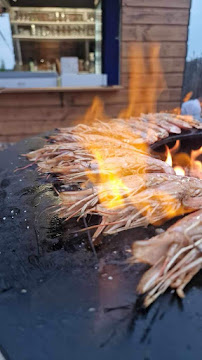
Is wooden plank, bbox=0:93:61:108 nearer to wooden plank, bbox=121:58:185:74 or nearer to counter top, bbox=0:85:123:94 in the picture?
counter top, bbox=0:85:123:94

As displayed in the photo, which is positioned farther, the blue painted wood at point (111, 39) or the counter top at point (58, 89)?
the blue painted wood at point (111, 39)

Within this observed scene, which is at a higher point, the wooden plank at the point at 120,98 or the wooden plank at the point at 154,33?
the wooden plank at the point at 154,33

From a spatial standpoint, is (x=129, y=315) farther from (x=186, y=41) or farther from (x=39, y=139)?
(x=186, y=41)

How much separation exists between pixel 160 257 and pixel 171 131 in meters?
2.23

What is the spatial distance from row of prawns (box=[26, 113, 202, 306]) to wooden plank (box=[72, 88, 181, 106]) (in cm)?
375

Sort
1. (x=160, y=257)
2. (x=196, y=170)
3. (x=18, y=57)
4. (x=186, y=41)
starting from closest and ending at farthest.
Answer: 1. (x=160, y=257)
2. (x=196, y=170)
3. (x=186, y=41)
4. (x=18, y=57)

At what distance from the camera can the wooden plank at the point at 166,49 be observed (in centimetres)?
612

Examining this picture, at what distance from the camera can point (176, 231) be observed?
49.2 inches

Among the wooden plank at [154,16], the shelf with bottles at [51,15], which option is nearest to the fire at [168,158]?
the wooden plank at [154,16]

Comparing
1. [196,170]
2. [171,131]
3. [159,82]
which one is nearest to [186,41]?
[159,82]

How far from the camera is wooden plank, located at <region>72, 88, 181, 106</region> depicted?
6.44 m

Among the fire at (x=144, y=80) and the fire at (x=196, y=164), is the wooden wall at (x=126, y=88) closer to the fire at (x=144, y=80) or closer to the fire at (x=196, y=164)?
the fire at (x=144, y=80)

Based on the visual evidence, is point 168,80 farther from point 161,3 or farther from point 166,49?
point 161,3

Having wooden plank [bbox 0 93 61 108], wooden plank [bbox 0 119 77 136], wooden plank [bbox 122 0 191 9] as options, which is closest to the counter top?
wooden plank [bbox 0 93 61 108]
